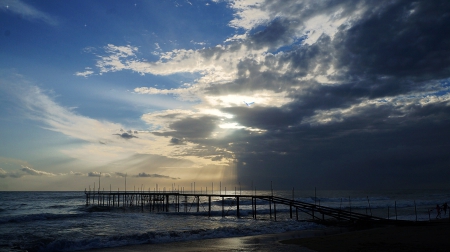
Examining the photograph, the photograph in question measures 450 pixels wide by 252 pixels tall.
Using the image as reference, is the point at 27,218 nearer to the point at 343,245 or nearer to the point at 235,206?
the point at 343,245

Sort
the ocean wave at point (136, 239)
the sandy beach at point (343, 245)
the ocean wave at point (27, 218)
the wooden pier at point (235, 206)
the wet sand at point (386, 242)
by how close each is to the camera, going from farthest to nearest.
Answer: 1. the ocean wave at point (27, 218)
2. the wooden pier at point (235, 206)
3. the ocean wave at point (136, 239)
4. the sandy beach at point (343, 245)
5. the wet sand at point (386, 242)

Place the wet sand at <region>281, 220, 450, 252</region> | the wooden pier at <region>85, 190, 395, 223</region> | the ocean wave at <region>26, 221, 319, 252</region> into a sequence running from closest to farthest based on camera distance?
1. the wet sand at <region>281, 220, 450, 252</region>
2. the ocean wave at <region>26, 221, 319, 252</region>
3. the wooden pier at <region>85, 190, 395, 223</region>

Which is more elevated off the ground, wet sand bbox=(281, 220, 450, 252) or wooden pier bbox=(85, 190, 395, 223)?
wet sand bbox=(281, 220, 450, 252)

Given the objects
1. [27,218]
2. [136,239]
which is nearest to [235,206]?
[27,218]

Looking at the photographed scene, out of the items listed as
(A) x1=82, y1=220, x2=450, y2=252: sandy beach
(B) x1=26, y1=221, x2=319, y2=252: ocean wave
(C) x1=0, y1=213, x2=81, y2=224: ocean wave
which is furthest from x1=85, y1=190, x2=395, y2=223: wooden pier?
(C) x1=0, y1=213, x2=81, y2=224: ocean wave

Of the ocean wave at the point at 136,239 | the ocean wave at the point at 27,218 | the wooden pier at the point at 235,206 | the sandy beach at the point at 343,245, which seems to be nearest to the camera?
the sandy beach at the point at 343,245

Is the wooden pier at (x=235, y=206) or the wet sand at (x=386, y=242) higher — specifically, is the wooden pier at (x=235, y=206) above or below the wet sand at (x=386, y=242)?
below

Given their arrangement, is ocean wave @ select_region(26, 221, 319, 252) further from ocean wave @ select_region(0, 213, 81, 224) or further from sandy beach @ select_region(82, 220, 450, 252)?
ocean wave @ select_region(0, 213, 81, 224)

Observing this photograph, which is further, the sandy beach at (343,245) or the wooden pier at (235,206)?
the wooden pier at (235,206)

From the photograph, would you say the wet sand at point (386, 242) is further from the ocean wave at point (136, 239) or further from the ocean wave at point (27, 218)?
the ocean wave at point (27, 218)

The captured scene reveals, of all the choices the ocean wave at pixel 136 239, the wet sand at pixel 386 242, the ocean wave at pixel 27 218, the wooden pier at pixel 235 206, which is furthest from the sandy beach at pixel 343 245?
the ocean wave at pixel 27 218

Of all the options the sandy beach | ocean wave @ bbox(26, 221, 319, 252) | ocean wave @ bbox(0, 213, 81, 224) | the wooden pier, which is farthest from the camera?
ocean wave @ bbox(0, 213, 81, 224)

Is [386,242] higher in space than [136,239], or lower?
higher

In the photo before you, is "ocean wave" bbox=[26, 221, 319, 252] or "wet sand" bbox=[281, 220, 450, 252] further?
"ocean wave" bbox=[26, 221, 319, 252]
